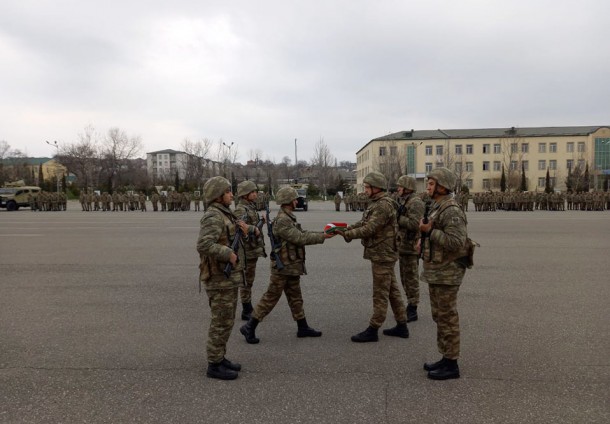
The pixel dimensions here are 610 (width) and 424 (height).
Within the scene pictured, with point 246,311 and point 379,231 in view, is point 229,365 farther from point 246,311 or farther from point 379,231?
point 379,231

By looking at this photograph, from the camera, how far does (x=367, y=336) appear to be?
523 cm

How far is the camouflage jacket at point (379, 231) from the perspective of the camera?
5.29 metres

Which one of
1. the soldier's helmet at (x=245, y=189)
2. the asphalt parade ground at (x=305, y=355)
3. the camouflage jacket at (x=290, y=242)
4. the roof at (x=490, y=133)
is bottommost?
the asphalt parade ground at (x=305, y=355)

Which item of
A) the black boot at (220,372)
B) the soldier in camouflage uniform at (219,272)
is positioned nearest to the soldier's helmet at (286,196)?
the soldier in camouflage uniform at (219,272)

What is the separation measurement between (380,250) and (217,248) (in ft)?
6.75

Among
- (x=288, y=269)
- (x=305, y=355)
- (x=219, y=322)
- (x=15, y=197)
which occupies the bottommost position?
(x=305, y=355)

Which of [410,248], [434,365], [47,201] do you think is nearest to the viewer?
[434,365]

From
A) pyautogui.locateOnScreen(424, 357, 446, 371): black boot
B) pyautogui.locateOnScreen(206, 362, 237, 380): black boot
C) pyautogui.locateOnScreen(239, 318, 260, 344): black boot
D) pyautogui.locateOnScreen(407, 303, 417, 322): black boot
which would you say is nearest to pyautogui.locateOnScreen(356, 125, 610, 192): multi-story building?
pyautogui.locateOnScreen(407, 303, 417, 322): black boot

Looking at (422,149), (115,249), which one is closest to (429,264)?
(115,249)

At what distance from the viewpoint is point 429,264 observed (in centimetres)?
448

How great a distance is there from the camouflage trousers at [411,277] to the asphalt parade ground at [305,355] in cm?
31

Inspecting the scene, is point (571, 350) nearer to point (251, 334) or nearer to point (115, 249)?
point (251, 334)

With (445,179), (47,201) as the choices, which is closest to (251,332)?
(445,179)

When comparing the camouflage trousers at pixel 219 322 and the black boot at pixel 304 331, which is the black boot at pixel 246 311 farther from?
the camouflage trousers at pixel 219 322
